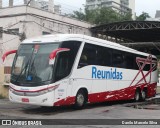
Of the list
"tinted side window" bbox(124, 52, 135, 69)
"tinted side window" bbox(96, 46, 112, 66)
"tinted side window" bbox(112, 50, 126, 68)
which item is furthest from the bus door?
"tinted side window" bbox(124, 52, 135, 69)

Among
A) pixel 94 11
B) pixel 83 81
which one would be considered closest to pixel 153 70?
pixel 83 81

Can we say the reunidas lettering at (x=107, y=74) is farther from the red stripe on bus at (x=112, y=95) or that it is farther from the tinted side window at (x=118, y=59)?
the red stripe on bus at (x=112, y=95)

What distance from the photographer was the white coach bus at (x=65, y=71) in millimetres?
14688

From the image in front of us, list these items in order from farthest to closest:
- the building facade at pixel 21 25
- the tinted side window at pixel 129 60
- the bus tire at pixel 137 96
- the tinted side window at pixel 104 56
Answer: the building facade at pixel 21 25 → the bus tire at pixel 137 96 → the tinted side window at pixel 129 60 → the tinted side window at pixel 104 56

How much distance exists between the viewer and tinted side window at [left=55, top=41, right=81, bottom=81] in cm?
1497

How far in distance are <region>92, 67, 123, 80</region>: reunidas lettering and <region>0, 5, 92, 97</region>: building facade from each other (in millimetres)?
7924

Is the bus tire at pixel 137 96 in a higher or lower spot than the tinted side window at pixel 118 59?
lower

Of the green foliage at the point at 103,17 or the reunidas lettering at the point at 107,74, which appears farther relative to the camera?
the green foliage at the point at 103,17

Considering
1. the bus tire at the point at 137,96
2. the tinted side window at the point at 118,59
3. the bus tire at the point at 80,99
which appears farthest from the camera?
the bus tire at the point at 137,96

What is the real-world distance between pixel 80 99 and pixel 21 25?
423 inches

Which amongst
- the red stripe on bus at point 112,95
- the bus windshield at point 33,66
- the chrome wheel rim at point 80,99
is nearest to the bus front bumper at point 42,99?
the red stripe on bus at point 112,95

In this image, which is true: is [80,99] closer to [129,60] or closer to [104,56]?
[104,56]

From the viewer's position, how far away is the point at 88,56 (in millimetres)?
16906

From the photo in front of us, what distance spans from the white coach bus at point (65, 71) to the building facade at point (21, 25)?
794 cm
